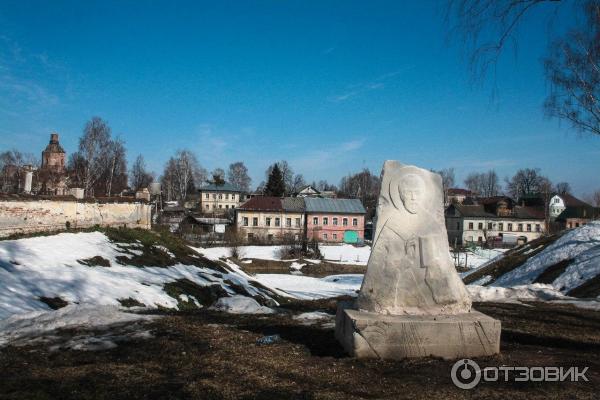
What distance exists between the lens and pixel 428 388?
13.3ft

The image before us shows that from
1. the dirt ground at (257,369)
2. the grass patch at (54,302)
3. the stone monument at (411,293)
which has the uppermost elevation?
the stone monument at (411,293)

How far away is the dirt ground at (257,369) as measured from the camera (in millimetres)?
3908

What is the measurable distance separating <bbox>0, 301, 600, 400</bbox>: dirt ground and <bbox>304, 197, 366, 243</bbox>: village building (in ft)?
171

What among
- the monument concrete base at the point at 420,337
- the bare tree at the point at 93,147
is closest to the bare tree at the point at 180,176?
the bare tree at the point at 93,147

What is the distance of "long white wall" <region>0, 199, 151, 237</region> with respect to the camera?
17172mm

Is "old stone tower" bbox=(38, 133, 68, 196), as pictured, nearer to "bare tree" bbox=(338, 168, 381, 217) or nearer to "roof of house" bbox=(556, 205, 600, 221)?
"bare tree" bbox=(338, 168, 381, 217)

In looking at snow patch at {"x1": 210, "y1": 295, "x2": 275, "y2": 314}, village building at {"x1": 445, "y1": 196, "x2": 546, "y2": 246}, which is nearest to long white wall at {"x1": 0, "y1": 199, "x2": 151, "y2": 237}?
snow patch at {"x1": 210, "y1": 295, "x2": 275, "y2": 314}

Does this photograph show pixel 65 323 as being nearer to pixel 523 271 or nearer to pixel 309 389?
pixel 309 389

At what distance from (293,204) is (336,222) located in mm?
6067

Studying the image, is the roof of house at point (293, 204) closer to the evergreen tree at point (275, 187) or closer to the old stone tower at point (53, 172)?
the evergreen tree at point (275, 187)

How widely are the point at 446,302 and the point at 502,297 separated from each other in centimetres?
805

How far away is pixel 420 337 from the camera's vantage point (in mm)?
4891

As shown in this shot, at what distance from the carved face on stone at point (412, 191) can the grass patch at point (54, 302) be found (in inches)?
329

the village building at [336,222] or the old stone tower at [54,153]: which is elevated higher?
the old stone tower at [54,153]
